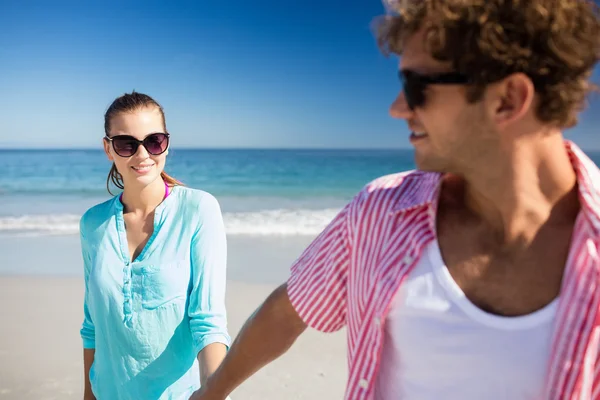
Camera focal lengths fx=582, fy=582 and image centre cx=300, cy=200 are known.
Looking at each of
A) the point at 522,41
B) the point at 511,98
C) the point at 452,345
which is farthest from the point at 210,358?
the point at 522,41

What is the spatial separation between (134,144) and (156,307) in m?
0.82

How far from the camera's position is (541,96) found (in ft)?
4.62

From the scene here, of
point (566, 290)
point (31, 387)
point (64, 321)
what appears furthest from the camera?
point (64, 321)

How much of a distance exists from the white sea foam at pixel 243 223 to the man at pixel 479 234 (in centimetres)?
1052

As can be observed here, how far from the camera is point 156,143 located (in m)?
2.83

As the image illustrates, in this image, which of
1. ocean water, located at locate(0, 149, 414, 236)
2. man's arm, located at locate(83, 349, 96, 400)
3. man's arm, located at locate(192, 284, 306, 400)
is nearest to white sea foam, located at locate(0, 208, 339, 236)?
ocean water, located at locate(0, 149, 414, 236)

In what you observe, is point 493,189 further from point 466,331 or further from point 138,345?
point 138,345

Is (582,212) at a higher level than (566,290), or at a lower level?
higher

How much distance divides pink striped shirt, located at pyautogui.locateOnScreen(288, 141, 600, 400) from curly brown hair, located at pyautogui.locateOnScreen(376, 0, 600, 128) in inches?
6.6

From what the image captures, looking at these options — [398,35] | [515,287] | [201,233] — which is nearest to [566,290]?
[515,287]

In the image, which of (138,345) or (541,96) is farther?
(138,345)

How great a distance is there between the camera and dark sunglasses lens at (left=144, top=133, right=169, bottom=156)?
2790 mm

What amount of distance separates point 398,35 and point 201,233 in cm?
138

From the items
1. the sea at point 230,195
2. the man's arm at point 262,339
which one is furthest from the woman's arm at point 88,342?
the sea at point 230,195
